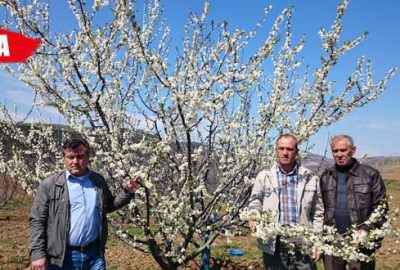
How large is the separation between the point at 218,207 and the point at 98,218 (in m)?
1.77

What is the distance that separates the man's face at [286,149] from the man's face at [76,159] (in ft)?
5.24

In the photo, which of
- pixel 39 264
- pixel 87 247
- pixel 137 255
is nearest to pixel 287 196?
pixel 87 247

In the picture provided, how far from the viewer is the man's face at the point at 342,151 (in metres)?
3.95

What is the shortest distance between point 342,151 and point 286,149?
797mm

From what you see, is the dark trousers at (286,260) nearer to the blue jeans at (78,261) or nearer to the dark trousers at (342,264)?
the dark trousers at (342,264)

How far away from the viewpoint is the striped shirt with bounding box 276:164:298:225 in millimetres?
3539

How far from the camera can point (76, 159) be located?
10.9ft

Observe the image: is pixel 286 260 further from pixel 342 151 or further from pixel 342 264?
pixel 342 151

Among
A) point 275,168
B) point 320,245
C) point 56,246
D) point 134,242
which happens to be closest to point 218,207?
point 134,242

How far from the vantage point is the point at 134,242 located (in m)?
4.77

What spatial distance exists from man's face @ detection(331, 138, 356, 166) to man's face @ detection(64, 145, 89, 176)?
2.30 m

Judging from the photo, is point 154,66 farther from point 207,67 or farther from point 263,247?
point 263,247

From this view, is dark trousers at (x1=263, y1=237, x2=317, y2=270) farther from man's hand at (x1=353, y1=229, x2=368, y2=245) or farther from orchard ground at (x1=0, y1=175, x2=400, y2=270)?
orchard ground at (x1=0, y1=175, x2=400, y2=270)

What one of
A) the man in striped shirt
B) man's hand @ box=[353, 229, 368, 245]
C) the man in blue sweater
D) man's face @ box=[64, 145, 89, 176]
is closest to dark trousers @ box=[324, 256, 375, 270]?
the man in blue sweater
